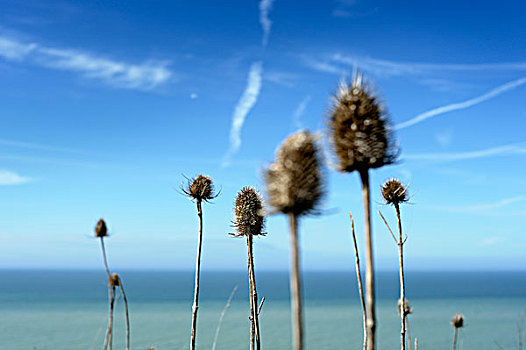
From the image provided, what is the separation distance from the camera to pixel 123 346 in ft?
200

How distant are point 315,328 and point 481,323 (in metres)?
31.7

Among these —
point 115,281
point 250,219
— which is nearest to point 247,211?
point 250,219

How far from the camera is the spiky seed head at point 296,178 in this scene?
222 inches

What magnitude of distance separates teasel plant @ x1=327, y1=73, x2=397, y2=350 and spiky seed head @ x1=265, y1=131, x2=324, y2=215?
1.21 ft

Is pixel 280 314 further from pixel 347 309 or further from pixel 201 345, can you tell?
pixel 201 345

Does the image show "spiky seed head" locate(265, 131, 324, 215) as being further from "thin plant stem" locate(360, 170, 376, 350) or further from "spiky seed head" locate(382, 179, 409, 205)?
"spiky seed head" locate(382, 179, 409, 205)

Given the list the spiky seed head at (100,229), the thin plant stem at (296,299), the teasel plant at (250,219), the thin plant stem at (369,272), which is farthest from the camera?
the teasel plant at (250,219)

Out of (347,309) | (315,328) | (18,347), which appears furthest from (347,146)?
(347,309)

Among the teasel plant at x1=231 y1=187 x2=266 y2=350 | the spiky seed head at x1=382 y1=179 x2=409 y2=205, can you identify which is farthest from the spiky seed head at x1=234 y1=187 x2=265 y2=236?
the spiky seed head at x1=382 y1=179 x2=409 y2=205

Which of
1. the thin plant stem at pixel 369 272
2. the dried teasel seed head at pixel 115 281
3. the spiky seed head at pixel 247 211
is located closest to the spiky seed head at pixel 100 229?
the dried teasel seed head at pixel 115 281

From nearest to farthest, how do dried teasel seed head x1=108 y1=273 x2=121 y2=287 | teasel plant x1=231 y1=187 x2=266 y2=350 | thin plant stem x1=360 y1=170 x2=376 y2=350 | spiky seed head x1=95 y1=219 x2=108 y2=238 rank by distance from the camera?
1. thin plant stem x1=360 y1=170 x2=376 y2=350
2. dried teasel seed head x1=108 y1=273 x2=121 y2=287
3. spiky seed head x1=95 y1=219 x2=108 y2=238
4. teasel plant x1=231 y1=187 x2=266 y2=350

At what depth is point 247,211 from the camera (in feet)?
38.7

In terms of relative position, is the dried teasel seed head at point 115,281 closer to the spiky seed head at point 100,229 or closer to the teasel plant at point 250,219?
the spiky seed head at point 100,229

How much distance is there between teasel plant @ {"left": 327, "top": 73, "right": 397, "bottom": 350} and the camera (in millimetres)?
5832
